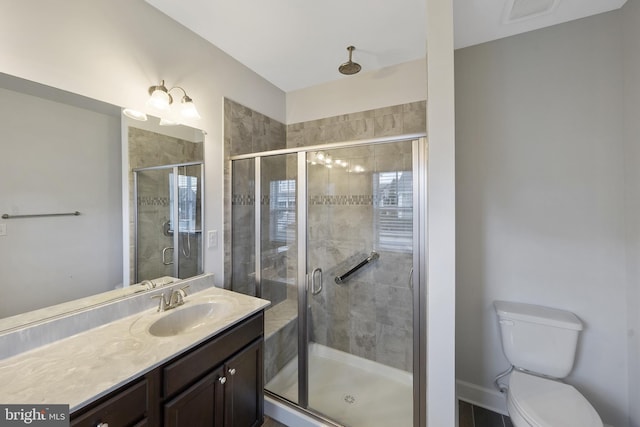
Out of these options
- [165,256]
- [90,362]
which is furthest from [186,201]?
[90,362]

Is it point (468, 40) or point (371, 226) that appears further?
point (371, 226)

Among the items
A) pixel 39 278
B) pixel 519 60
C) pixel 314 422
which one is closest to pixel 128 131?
pixel 39 278

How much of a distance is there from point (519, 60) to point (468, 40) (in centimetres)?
38

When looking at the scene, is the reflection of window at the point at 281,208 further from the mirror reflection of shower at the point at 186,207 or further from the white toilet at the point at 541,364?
the white toilet at the point at 541,364

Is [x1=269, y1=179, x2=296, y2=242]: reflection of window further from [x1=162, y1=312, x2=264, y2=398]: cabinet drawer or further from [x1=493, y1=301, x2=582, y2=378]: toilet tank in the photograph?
[x1=493, y1=301, x2=582, y2=378]: toilet tank

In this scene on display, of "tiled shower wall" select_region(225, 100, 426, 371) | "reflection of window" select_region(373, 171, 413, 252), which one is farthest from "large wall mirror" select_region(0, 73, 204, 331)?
"reflection of window" select_region(373, 171, 413, 252)

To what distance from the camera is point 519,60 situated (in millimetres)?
1747

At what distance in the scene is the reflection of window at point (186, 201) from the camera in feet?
5.51

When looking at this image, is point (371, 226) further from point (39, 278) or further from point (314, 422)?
point (39, 278)

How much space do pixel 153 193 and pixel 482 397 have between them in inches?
108

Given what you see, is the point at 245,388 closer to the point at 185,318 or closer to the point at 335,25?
the point at 185,318

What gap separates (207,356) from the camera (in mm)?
1167

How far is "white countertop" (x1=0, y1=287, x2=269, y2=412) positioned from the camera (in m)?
0.78

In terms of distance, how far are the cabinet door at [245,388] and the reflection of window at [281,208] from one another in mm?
952
